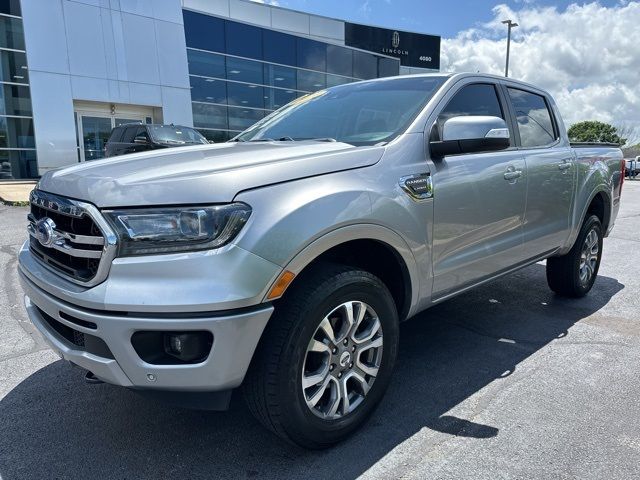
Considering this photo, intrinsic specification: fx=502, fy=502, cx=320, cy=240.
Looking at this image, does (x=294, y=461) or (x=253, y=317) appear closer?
(x=253, y=317)

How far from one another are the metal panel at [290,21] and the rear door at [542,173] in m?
22.6

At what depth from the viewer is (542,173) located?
3830 mm

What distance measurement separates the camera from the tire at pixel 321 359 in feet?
6.91

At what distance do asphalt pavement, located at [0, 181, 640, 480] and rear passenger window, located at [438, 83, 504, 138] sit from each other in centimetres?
160

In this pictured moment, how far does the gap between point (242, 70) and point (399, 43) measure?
565 inches

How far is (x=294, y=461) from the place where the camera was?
2363 mm

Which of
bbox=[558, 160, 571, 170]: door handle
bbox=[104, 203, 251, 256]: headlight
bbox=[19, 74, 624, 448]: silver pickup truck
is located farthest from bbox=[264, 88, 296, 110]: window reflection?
bbox=[104, 203, 251, 256]: headlight

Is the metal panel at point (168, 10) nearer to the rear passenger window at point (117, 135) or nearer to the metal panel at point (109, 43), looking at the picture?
the metal panel at point (109, 43)

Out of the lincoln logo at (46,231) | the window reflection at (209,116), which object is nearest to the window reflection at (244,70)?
the window reflection at (209,116)

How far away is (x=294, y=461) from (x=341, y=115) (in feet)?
6.94

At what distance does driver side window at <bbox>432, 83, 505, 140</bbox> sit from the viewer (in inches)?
123

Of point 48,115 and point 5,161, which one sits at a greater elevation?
point 48,115

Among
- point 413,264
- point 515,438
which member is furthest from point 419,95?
point 515,438

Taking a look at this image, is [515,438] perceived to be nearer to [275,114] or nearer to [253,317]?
[253,317]
